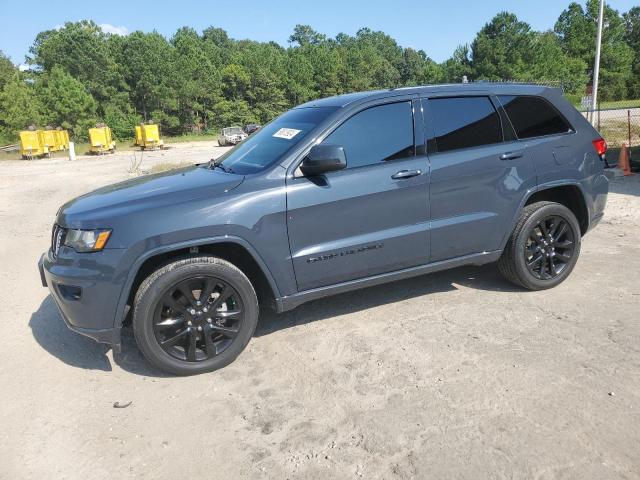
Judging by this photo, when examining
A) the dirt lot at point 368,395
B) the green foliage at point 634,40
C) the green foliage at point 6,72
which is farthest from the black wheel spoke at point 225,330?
the green foliage at point 634,40

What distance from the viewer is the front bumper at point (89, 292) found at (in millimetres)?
3330

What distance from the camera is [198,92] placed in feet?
194

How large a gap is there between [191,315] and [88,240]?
32.5 inches

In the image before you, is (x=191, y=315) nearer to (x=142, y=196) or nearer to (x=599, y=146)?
(x=142, y=196)

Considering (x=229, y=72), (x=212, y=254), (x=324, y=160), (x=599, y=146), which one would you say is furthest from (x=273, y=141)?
(x=229, y=72)

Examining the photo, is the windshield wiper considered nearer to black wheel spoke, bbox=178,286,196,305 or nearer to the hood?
the hood

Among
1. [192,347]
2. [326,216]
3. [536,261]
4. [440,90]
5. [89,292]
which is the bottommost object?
[192,347]

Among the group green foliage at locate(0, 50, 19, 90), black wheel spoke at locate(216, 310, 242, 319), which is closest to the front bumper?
black wheel spoke at locate(216, 310, 242, 319)

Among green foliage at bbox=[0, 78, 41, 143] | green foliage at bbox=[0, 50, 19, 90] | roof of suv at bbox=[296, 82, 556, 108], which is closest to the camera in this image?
roof of suv at bbox=[296, 82, 556, 108]

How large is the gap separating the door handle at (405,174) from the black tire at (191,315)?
1.36 m

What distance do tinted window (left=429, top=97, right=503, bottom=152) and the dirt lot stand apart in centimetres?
139

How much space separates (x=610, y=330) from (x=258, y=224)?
2.73 meters

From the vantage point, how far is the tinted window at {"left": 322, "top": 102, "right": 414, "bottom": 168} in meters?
3.92

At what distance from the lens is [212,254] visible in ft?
12.4
